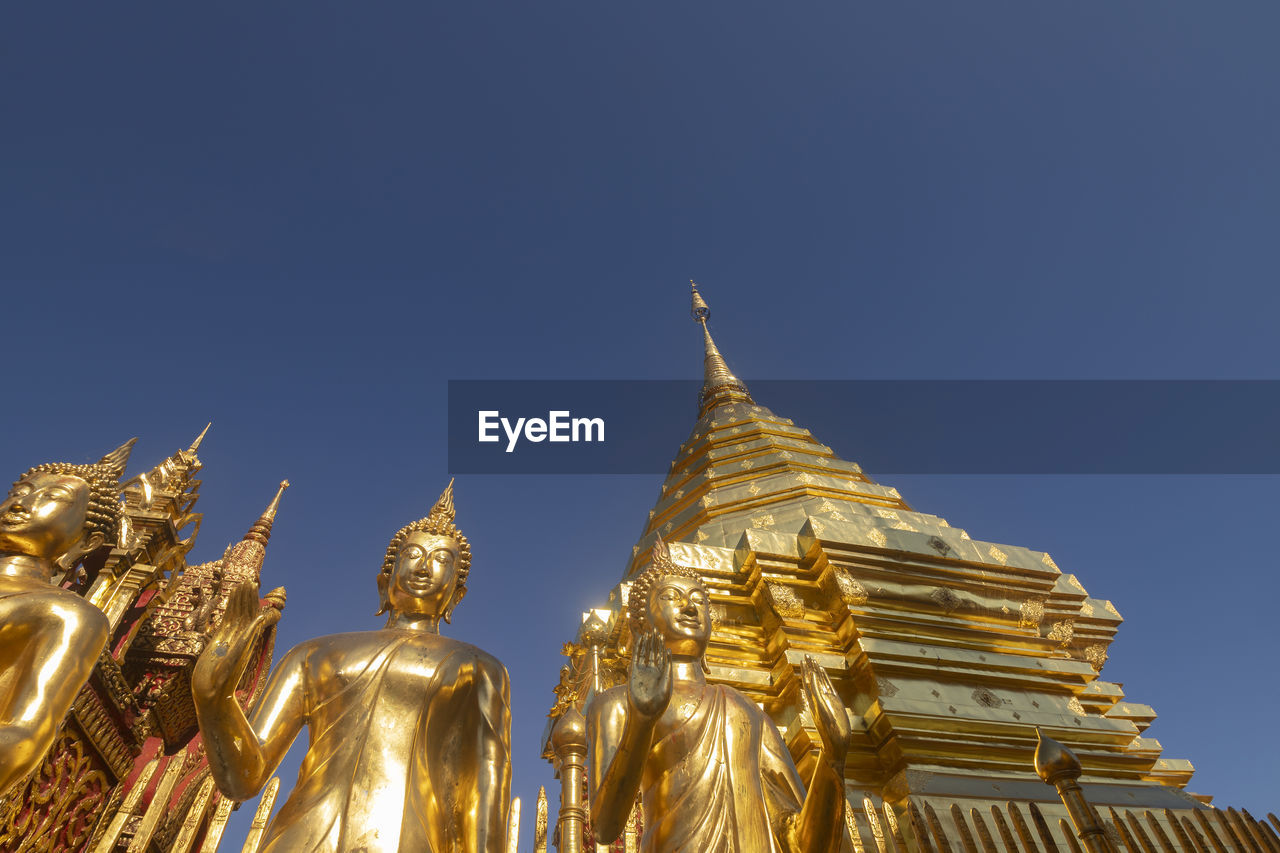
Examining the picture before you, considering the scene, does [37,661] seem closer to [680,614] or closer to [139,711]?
[680,614]

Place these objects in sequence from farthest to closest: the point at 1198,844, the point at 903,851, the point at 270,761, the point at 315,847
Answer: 1. the point at 1198,844
2. the point at 903,851
3. the point at 270,761
4. the point at 315,847

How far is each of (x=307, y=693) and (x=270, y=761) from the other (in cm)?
31

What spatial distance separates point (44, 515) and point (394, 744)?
178 cm

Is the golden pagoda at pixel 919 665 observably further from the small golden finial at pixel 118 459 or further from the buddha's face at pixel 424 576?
the small golden finial at pixel 118 459

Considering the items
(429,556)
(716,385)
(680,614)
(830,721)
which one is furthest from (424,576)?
(716,385)

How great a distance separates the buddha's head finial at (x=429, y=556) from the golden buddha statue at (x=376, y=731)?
0.02m

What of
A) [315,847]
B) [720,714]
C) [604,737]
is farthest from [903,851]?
[315,847]

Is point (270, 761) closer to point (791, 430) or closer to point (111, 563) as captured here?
point (111, 563)

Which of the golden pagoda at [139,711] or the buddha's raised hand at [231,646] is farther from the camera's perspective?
the golden pagoda at [139,711]

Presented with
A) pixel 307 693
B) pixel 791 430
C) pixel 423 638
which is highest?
pixel 791 430

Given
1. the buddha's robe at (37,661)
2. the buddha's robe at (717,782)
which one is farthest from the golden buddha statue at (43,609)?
the buddha's robe at (717,782)

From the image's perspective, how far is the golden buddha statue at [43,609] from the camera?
2.71m

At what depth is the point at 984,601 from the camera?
10.2 metres

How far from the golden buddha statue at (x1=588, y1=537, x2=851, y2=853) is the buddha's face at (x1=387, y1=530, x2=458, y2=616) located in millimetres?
1008
